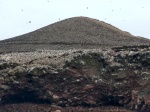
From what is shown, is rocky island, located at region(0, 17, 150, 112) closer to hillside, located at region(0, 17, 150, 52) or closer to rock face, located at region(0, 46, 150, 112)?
rock face, located at region(0, 46, 150, 112)

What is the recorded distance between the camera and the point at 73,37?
6272 centimetres

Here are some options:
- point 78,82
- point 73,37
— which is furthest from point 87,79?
point 73,37

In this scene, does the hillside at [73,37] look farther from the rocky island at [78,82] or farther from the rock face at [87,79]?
the rock face at [87,79]

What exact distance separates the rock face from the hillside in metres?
12.5

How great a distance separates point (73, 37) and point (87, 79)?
2051cm

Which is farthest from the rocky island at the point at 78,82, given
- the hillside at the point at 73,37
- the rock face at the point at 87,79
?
the hillside at the point at 73,37

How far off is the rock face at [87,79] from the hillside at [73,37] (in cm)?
1252

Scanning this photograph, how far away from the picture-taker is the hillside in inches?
2290

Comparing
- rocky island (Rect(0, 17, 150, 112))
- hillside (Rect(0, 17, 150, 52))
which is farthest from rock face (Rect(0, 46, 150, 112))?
hillside (Rect(0, 17, 150, 52))

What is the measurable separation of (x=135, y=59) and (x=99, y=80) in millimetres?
4600

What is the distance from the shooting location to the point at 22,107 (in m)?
44.4

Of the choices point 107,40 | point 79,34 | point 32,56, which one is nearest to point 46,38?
point 79,34

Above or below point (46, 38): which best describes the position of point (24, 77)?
below

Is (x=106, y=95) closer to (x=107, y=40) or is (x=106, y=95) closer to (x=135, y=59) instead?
(x=135, y=59)
